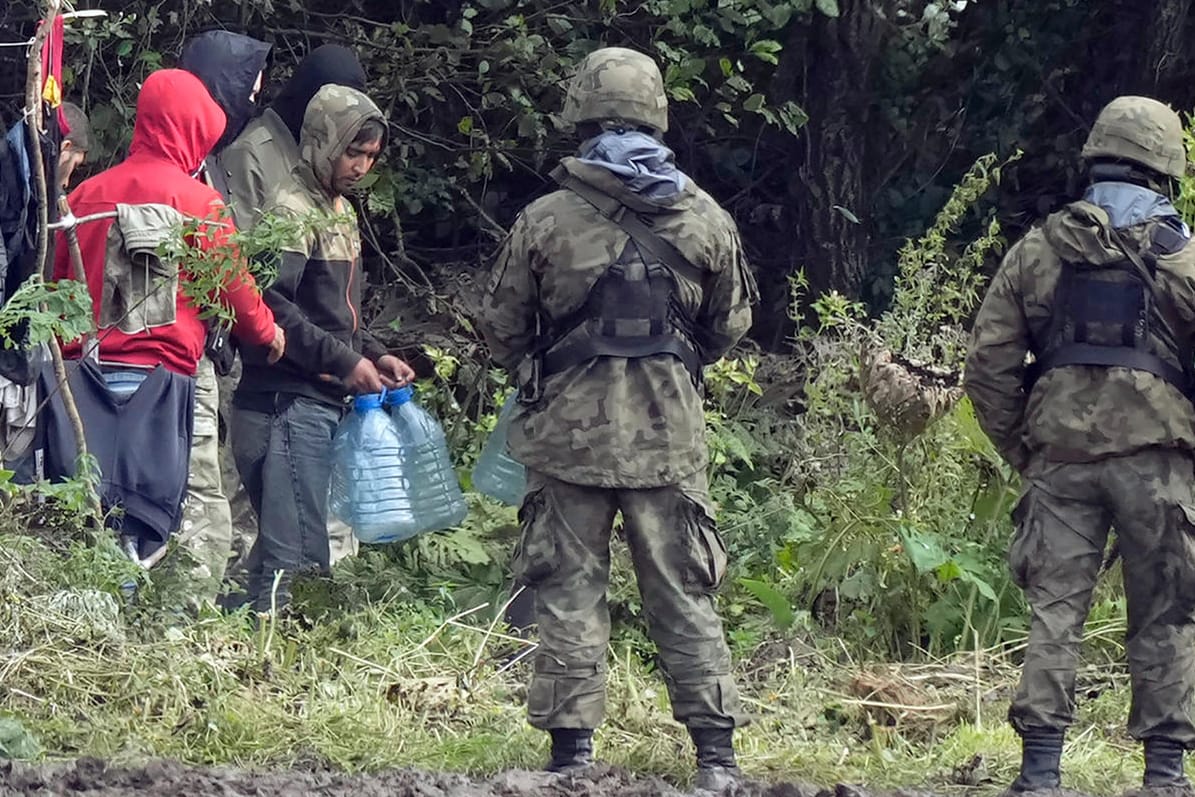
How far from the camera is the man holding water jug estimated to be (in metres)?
6.89

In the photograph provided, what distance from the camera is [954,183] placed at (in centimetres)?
1061

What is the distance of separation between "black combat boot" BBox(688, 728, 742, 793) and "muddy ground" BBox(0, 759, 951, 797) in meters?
0.10

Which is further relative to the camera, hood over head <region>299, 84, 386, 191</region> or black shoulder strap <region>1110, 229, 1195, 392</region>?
hood over head <region>299, 84, 386, 191</region>

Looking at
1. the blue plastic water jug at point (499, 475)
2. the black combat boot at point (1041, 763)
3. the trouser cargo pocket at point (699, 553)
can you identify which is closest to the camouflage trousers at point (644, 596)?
the trouser cargo pocket at point (699, 553)

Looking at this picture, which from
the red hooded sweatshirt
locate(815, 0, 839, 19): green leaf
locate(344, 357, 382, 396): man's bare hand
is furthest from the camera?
locate(815, 0, 839, 19): green leaf

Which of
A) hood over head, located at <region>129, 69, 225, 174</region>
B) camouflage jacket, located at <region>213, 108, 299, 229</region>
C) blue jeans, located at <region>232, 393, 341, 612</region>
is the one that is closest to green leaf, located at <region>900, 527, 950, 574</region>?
blue jeans, located at <region>232, 393, 341, 612</region>

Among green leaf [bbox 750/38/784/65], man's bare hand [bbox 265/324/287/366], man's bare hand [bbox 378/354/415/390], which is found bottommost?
man's bare hand [bbox 378/354/415/390]

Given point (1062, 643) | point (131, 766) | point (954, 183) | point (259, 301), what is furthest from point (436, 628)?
point (954, 183)

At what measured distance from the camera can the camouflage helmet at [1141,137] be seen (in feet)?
18.0

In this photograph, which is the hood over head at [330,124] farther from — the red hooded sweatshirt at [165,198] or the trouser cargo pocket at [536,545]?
the trouser cargo pocket at [536,545]

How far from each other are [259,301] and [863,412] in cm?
245

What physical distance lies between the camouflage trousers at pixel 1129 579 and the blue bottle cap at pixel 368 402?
247 cm

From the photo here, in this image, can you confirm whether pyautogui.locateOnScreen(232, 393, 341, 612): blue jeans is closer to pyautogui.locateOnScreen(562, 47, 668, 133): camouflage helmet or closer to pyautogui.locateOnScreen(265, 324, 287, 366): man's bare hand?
pyautogui.locateOnScreen(265, 324, 287, 366): man's bare hand

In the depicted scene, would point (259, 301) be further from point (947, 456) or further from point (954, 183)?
point (954, 183)
